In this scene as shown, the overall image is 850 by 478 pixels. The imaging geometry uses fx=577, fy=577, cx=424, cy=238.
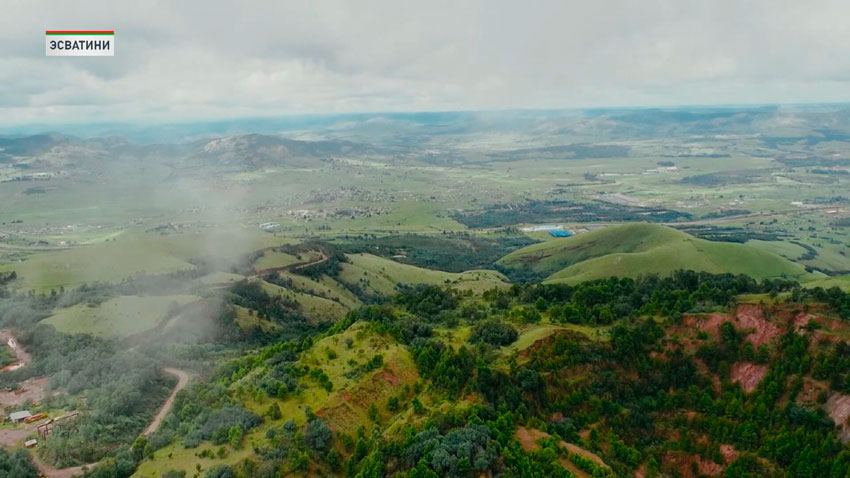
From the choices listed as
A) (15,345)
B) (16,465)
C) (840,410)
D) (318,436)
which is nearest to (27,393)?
(15,345)

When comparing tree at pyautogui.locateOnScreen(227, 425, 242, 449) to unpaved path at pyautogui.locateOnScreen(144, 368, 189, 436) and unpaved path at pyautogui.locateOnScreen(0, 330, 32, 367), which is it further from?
unpaved path at pyautogui.locateOnScreen(0, 330, 32, 367)

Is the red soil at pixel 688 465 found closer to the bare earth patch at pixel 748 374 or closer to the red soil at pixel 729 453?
the red soil at pixel 729 453

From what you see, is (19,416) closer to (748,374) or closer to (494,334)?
(494,334)

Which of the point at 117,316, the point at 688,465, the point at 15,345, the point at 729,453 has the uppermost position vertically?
the point at 729,453

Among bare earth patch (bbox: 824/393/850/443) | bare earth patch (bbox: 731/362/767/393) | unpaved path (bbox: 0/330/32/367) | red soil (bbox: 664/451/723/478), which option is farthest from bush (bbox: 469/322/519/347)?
unpaved path (bbox: 0/330/32/367)

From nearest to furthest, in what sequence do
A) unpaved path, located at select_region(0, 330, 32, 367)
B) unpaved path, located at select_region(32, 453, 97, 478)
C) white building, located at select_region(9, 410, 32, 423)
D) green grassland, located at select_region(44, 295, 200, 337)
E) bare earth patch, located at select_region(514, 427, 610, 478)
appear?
bare earth patch, located at select_region(514, 427, 610, 478), unpaved path, located at select_region(32, 453, 97, 478), white building, located at select_region(9, 410, 32, 423), unpaved path, located at select_region(0, 330, 32, 367), green grassland, located at select_region(44, 295, 200, 337)

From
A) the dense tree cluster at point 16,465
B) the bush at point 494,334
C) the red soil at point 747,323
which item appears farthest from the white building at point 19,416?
the red soil at point 747,323
